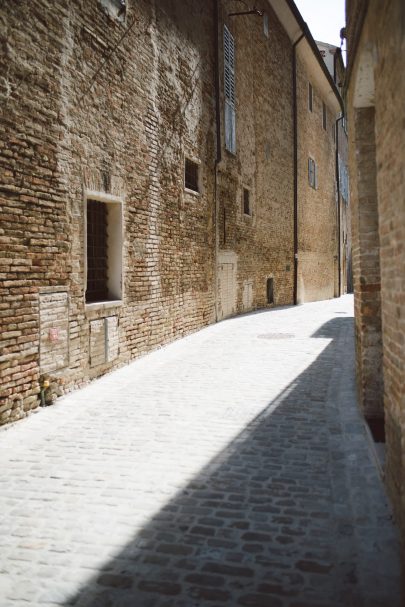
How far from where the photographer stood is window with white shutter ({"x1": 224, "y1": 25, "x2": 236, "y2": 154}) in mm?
13617

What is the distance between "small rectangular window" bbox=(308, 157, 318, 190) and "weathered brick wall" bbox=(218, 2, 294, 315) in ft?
9.03

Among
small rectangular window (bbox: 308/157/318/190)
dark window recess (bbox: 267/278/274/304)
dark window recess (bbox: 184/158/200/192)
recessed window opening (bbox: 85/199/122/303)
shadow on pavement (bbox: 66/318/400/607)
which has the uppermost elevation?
small rectangular window (bbox: 308/157/318/190)

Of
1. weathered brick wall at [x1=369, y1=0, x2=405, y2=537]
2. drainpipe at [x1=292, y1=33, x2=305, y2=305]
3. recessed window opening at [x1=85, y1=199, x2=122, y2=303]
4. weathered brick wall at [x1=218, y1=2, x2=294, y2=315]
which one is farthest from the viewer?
drainpipe at [x1=292, y1=33, x2=305, y2=305]

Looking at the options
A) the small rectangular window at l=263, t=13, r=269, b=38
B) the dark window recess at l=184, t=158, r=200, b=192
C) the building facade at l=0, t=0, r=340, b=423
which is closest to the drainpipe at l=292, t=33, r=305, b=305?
the small rectangular window at l=263, t=13, r=269, b=38

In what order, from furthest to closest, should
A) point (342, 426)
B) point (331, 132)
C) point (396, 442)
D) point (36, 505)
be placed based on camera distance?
point (331, 132) < point (342, 426) < point (36, 505) < point (396, 442)

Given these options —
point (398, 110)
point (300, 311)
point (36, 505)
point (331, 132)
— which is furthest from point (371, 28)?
point (331, 132)

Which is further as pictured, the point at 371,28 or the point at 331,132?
the point at 331,132

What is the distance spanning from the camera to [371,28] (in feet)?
12.1

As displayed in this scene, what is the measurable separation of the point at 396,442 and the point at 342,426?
6.46 ft

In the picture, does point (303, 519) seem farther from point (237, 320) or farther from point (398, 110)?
point (237, 320)

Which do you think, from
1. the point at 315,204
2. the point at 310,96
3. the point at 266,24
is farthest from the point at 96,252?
the point at 310,96

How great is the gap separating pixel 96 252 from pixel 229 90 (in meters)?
8.33

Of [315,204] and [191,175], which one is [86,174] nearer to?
[191,175]

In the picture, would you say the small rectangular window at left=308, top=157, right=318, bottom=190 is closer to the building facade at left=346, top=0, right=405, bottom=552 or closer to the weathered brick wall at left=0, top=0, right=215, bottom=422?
the weathered brick wall at left=0, top=0, right=215, bottom=422
